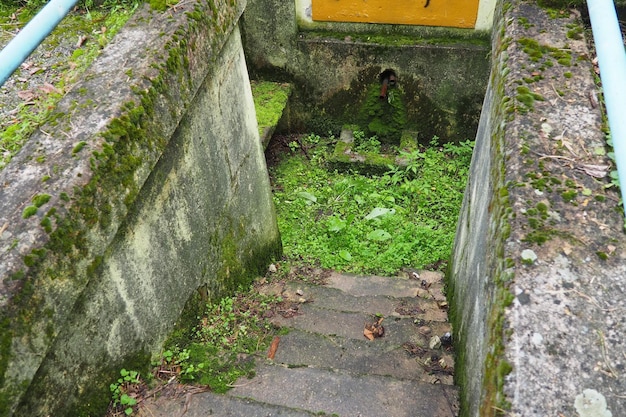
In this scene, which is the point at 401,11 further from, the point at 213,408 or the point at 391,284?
the point at 213,408

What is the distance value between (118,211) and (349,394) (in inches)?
60.1

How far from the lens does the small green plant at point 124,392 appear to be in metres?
2.45

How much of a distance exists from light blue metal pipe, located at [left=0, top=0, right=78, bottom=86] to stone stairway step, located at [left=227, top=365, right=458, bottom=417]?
1.87 metres

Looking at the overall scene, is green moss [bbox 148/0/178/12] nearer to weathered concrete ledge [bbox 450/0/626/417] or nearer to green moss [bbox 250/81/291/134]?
weathered concrete ledge [bbox 450/0/626/417]

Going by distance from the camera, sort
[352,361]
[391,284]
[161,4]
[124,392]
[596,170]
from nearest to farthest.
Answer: [596,170]
[124,392]
[161,4]
[352,361]
[391,284]

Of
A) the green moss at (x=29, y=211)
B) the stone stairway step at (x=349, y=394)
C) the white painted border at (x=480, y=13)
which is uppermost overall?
the green moss at (x=29, y=211)

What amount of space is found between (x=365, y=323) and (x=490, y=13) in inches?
158

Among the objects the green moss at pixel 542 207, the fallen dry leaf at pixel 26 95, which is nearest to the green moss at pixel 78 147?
the fallen dry leaf at pixel 26 95

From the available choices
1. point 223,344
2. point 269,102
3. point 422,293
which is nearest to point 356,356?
point 223,344

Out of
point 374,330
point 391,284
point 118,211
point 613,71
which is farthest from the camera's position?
point 391,284

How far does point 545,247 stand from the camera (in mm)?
1813

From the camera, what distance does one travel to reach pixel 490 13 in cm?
587

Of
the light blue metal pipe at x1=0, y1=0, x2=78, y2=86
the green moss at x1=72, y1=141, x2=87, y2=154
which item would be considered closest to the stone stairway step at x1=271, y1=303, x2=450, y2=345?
the green moss at x1=72, y1=141, x2=87, y2=154

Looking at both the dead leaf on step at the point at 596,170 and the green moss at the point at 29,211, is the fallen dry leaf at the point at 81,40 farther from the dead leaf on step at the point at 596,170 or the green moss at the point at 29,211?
the dead leaf on step at the point at 596,170
